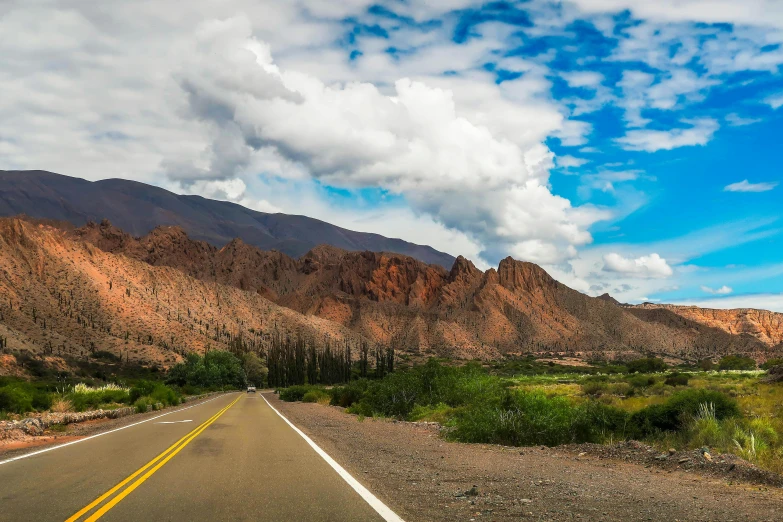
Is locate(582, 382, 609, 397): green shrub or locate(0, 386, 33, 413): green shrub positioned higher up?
locate(0, 386, 33, 413): green shrub

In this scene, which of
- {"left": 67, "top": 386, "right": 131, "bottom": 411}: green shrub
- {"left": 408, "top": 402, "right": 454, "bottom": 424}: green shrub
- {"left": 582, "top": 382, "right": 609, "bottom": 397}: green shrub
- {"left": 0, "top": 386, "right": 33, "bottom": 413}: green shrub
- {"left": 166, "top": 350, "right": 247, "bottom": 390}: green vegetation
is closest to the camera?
{"left": 408, "top": 402, "right": 454, "bottom": 424}: green shrub

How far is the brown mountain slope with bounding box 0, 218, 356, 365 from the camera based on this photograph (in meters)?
79.2

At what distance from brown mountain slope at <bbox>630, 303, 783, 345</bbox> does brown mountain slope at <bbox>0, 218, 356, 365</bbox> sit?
12509 cm

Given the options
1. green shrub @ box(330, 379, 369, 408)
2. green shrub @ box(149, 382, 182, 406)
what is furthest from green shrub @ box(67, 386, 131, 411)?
green shrub @ box(330, 379, 369, 408)

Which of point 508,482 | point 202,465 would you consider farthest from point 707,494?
point 202,465

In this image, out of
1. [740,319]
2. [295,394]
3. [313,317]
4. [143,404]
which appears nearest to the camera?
[143,404]

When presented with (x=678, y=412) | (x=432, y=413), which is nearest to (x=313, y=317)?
(x=432, y=413)

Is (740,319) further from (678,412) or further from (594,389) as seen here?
(678,412)

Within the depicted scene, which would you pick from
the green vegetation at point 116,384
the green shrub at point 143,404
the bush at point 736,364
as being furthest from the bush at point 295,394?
the bush at point 736,364

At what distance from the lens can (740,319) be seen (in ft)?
575

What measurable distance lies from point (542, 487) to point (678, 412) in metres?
8.01

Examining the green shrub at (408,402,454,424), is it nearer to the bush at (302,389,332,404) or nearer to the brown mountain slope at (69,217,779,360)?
the bush at (302,389,332,404)

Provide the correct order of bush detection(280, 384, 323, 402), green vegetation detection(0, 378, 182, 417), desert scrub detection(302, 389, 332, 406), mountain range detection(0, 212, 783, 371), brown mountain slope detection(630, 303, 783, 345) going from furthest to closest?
brown mountain slope detection(630, 303, 783, 345) < mountain range detection(0, 212, 783, 371) < bush detection(280, 384, 323, 402) < desert scrub detection(302, 389, 332, 406) < green vegetation detection(0, 378, 182, 417)

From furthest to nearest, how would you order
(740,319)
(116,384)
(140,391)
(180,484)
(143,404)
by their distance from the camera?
(740,319)
(116,384)
(140,391)
(143,404)
(180,484)
